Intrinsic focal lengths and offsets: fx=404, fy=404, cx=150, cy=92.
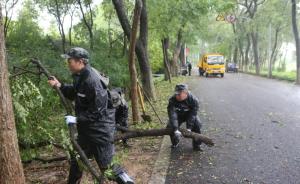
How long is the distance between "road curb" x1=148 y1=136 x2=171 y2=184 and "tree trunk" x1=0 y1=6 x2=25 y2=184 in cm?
227

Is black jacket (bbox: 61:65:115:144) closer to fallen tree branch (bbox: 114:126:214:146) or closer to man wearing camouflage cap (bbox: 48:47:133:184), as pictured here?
man wearing camouflage cap (bbox: 48:47:133:184)

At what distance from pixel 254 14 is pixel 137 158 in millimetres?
36939

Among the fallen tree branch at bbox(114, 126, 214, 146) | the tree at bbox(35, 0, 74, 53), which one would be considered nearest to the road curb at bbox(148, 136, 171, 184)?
the fallen tree branch at bbox(114, 126, 214, 146)

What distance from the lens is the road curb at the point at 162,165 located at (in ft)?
20.4

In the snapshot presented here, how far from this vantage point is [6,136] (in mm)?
4340

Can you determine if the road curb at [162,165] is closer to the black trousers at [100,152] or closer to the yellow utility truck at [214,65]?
the black trousers at [100,152]

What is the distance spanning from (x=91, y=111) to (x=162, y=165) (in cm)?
250

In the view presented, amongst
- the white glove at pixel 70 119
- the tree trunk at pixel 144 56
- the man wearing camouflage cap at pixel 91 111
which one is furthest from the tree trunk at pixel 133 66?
the white glove at pixel 70 119

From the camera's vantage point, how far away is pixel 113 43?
1902 cm

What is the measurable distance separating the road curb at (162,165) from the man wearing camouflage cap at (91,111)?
4.01 ft

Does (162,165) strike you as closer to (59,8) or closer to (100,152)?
(100,152)

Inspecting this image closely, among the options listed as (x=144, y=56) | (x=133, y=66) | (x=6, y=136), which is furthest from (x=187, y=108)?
(x=144, y=56)

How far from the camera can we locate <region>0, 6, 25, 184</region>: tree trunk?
4.24 metres

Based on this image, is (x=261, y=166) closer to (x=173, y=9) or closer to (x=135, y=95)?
(x=135, y=95)
